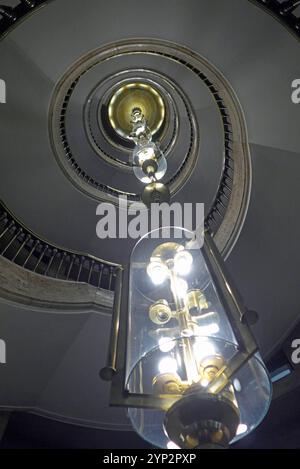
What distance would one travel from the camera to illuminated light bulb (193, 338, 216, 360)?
1249 millimetres

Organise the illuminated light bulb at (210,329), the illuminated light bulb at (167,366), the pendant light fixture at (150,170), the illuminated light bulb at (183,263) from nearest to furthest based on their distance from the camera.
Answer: the illuminated light bulb at (167,366)
the illuminated light bulb at (210,329)
the illuminated light bulb at (183,263)
the pendant light fixture at (150,170)

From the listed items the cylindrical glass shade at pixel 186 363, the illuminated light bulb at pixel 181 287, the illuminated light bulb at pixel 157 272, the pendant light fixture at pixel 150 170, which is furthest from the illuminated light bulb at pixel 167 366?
the pendant light fixture at pixel 150 170

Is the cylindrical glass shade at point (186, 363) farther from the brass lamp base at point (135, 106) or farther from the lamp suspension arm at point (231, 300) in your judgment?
the brass lamp base at point (135, 106)

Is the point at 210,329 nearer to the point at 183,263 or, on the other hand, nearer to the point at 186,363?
the point at 186,363

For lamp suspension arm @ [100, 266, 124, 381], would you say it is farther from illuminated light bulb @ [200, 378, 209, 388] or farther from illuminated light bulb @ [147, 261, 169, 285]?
illuminated light bulb @ [200, 378, 209, 388]

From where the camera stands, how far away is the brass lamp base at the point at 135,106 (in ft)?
22.7

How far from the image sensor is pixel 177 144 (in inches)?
278

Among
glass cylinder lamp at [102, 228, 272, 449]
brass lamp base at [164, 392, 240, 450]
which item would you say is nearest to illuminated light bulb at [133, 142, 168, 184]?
glass cylinder lamp at [102, 228, 272, 449]

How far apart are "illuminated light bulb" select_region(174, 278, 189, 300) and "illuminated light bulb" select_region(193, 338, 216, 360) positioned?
49 cm

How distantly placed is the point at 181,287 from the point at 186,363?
615 mm

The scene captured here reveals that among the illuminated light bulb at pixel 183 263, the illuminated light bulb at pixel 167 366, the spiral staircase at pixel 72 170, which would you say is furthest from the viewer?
the spiral staircase at pixel 72 170
